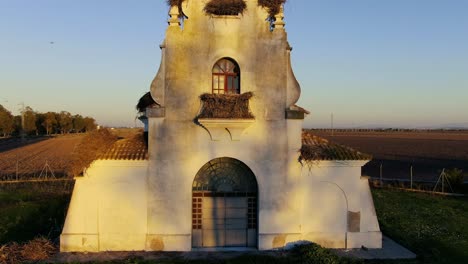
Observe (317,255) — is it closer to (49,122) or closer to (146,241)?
(146,241)

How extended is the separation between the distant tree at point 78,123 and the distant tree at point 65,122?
3.91m

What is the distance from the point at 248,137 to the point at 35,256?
8385mm

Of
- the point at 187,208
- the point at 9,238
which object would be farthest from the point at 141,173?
the point at 9,238

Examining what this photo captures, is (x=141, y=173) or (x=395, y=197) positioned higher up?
(x=141, y=173)

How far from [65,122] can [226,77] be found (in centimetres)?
13379

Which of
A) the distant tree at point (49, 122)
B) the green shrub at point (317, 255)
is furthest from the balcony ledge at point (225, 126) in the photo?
the distant tree at point (49, 122)

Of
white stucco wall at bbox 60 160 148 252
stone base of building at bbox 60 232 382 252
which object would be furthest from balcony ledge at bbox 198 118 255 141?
stone base of building at bbox 60 232 382 252

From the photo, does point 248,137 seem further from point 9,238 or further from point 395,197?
point 395,197

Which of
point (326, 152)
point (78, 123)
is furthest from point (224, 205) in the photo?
point (78, 123)

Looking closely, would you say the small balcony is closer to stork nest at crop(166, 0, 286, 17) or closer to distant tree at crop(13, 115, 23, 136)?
stork nest at crop(166, 0, 286, 17)

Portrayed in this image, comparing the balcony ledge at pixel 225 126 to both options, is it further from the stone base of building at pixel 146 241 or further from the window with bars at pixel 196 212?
the stone base of building at pixel 146 241

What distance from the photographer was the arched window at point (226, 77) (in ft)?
45.8

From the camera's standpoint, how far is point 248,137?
1386 centimetres

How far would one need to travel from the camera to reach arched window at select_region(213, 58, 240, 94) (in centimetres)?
1395
